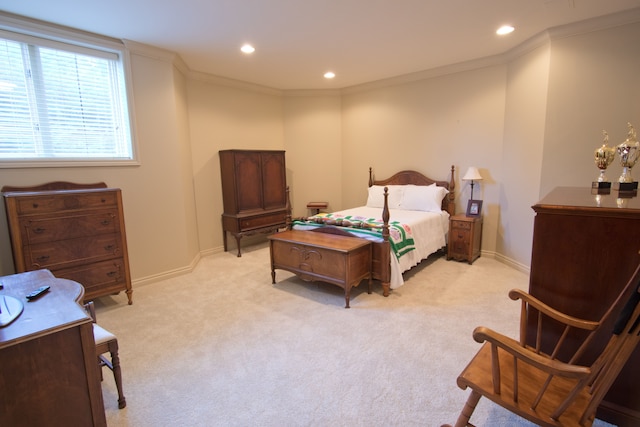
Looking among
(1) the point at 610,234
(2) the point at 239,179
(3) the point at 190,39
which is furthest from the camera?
(2) the point at 239,179

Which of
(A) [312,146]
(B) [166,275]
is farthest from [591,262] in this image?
(A) [312,146]

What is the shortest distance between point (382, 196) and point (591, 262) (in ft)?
12.1

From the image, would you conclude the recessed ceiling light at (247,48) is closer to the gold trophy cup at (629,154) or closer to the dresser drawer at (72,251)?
the dresser drawer at (72,251)

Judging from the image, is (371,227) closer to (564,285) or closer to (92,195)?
(564,285)

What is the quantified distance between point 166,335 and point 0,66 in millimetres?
2881

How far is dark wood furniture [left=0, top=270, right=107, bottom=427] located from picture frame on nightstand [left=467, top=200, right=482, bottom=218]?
14.7ft

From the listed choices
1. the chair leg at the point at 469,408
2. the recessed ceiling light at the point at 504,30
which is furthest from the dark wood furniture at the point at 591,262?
the recessed ceiling light at the point at 504,30

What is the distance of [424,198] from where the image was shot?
4680 millimetres

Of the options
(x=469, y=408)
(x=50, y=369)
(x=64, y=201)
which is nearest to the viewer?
(x=50, y=369)

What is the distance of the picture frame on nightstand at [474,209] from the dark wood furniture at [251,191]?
267cm

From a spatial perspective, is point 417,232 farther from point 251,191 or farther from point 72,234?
point 72,234

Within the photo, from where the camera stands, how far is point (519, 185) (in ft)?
13.2

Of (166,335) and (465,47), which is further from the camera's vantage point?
(465,47)

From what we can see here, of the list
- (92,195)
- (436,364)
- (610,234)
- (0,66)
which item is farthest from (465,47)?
(0,66)
